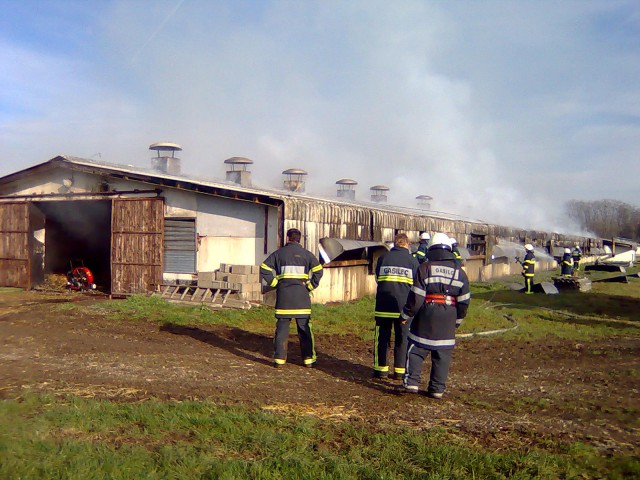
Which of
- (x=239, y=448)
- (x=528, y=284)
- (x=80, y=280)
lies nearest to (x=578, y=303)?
(x=528, y=284)

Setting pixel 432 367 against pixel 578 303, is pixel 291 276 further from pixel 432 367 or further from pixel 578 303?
pixel 578 303

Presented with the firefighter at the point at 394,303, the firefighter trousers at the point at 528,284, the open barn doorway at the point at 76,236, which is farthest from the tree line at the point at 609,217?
the firefighter at the point at 394,303

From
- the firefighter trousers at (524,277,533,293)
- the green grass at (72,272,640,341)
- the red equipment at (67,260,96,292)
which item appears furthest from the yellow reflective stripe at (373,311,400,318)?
the firefighter trousers at (524,277,533,293)

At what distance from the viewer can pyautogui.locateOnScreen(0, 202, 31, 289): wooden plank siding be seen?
58.1 feet

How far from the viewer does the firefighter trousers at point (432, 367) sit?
645 cm

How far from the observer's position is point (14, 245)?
17922mm

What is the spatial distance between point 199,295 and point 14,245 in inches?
302

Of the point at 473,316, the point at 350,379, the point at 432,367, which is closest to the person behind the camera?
the point at 432,367

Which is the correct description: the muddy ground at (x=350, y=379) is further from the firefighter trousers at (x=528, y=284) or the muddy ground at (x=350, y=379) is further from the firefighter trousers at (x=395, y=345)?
the firefighter trousers at (x=528, y=284)

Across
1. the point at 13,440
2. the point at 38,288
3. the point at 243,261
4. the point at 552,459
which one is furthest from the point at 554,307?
the point at 38,288

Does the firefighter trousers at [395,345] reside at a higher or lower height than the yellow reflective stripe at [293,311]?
lower

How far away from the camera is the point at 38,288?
17.7m

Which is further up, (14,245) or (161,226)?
(161,226)

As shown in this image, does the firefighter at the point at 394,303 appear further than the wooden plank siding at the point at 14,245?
No
